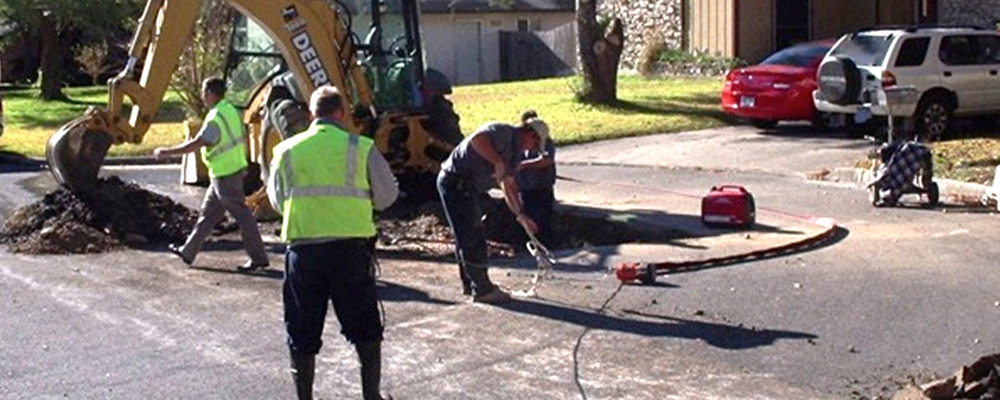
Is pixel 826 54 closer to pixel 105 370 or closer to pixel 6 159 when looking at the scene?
pixel 6 159

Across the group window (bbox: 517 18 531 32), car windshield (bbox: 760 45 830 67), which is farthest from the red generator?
window (bbox: 517 18 531 32)

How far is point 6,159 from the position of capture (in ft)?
85.3

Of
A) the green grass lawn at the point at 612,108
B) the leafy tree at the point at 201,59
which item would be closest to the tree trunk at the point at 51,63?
the green grass lawn at the point at 612,108

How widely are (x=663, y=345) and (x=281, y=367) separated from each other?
2374mm

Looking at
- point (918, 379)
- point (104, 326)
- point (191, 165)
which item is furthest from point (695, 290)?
point (191, 165)

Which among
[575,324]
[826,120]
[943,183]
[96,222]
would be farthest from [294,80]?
[826,120]

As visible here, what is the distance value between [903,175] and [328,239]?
10.1m

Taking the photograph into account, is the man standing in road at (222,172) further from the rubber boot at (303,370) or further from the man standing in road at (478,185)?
the rubber boot at (303,370)

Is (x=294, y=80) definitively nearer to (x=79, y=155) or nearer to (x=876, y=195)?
(x=79, y=155)

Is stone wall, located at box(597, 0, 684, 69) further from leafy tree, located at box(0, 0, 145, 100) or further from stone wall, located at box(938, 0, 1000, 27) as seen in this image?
leafy tree, located at box(0, 0, 145, 100)

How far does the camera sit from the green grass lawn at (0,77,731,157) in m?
27.2

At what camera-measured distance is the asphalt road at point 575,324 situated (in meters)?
9.98

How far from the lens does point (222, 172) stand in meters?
14.2

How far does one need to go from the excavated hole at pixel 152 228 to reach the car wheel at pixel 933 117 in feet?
29.0
